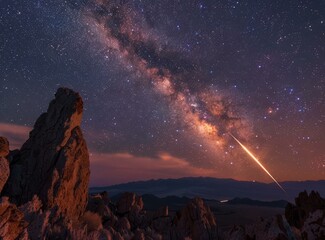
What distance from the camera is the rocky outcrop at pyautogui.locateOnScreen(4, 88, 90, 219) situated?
23562 mm

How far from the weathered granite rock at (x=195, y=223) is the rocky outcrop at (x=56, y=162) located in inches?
295

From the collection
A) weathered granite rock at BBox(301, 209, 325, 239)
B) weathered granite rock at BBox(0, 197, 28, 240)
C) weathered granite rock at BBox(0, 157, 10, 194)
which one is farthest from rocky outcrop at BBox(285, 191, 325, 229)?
weathered granite rock at BBox(0, 157, 10, 194)

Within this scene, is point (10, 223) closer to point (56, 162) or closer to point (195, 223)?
A: point (56, 162)

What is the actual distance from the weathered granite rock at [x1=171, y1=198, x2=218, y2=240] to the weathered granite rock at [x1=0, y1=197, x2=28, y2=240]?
15047 millimetres

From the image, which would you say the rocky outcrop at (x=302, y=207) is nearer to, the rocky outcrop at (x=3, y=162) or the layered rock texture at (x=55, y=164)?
the rocky outcrop at (x=3, y=162)

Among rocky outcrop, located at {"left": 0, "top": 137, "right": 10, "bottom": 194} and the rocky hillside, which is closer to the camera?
rocky outcrop, located at {"left": 0, "top": 137, "right": 10, "bottom": 194}

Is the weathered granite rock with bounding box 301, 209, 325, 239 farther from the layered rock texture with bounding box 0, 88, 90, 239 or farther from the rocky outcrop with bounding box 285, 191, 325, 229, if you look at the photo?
the layered rock texture with bounding box 0, 88, 90, 239

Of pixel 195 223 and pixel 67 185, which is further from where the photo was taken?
pixel 195 223

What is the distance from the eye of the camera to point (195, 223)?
2667 centimetres

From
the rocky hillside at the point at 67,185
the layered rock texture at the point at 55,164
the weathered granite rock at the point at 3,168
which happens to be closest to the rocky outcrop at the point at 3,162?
the weathered granite rock at the point at 3,168

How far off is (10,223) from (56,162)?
13.8 m

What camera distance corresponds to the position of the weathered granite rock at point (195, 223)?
2584 cm

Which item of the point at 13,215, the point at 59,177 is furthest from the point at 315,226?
the point at 59,177

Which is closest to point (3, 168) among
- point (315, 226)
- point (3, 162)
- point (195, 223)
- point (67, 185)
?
point (3, 162)
